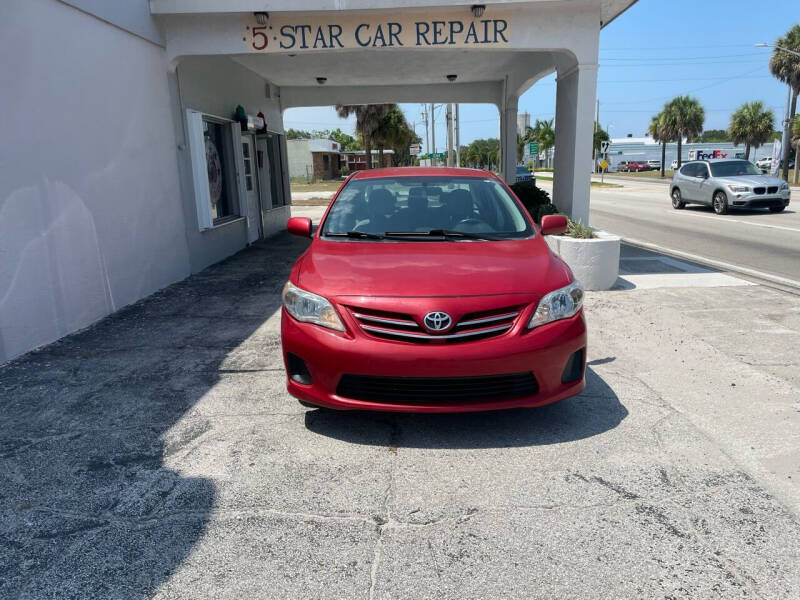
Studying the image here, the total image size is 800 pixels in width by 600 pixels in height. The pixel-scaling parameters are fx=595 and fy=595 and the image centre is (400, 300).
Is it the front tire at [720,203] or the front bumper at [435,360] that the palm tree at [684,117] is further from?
the front bumper at [435,360]

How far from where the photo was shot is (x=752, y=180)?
57.8 ft

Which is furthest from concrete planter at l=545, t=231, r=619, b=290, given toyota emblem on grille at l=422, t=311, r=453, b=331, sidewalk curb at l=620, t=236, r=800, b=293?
toyota emblem on grille at l=422, t=311, r=453, b=331

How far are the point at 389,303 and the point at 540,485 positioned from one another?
51.1 inches

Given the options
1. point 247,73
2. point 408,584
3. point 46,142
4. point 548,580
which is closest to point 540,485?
point 548,580

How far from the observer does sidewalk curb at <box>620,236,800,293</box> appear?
8.27 meters

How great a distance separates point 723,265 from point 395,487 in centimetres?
848

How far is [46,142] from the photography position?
232 inches

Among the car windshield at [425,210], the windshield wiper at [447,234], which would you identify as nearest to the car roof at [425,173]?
the car windshield at [425,210]

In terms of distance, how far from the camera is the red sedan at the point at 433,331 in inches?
133

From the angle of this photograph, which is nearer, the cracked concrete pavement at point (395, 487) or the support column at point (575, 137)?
the cracked concrete pavement at point (395, 487)

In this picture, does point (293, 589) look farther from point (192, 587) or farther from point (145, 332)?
point (145, 332)

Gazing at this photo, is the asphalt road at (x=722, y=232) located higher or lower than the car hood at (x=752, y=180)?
lower

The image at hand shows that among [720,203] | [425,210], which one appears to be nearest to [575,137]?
[425,210]

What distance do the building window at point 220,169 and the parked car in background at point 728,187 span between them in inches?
566
